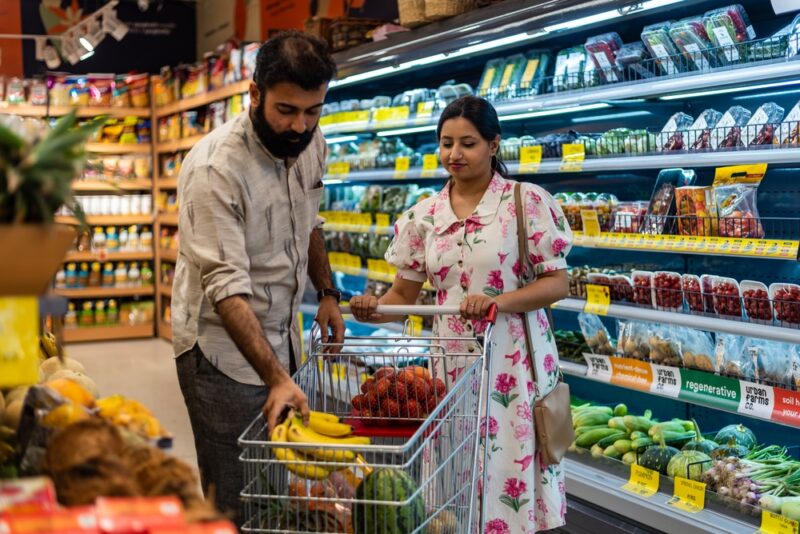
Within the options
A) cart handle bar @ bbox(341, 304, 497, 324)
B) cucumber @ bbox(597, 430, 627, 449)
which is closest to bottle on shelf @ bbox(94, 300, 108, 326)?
cucumber @ bbox(597, 430, 627, 449)

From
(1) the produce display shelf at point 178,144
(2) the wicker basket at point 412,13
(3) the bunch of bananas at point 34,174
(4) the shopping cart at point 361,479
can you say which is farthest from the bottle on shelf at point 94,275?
(3) the bunch of bananas at point 34,174

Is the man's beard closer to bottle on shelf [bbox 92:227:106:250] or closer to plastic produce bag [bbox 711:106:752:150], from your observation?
plastic produce bag [bbox 711:106:752:150]

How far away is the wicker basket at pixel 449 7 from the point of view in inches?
162

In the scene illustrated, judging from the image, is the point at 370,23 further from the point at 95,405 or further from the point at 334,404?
the point at 95,405

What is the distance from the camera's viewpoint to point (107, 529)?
1012 mm

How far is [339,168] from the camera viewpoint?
5578 millimetres

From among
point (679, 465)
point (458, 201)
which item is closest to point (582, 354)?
point (679, 465)

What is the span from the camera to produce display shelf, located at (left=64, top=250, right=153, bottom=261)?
32.1ft

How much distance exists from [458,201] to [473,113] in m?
0.28

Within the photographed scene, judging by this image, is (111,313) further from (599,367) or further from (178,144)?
(599,367)

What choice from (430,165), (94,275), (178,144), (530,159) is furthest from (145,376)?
(530,159)

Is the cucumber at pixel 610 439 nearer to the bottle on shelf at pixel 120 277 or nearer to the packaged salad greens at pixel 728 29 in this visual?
the packaged salad greens at pixel 728 29

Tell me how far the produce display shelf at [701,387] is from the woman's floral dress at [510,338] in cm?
84

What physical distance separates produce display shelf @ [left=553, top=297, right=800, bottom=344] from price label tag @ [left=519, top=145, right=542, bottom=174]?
1.99 ft
